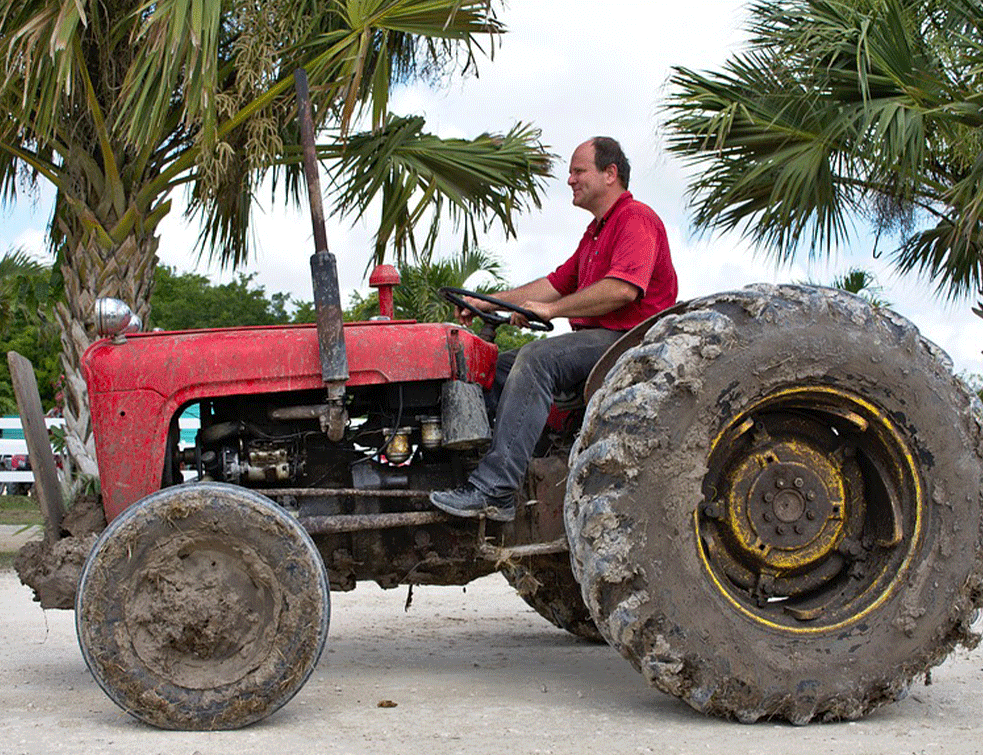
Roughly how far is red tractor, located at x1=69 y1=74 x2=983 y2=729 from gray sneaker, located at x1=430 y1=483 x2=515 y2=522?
0.42 feet

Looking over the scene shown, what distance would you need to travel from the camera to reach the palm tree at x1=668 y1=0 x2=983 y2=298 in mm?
10344

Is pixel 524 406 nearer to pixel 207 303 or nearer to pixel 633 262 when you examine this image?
pixel 633 262

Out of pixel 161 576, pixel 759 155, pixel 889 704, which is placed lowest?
pixel 889 704

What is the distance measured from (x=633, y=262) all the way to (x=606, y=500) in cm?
118

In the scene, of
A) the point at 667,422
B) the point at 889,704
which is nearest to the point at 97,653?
the point at 667,422

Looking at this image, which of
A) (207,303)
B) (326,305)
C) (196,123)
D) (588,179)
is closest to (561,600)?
(588,179)

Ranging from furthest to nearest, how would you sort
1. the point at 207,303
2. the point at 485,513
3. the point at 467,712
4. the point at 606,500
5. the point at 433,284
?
the point at 207,303 < the point at 433,284 < the point at 485,513 < the point at 467,712 < the point at 606,500

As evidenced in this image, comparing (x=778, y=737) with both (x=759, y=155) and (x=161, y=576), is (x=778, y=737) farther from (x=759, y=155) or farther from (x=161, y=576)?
(x=759, y=155)

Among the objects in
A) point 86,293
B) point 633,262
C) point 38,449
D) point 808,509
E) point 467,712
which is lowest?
point 467,712

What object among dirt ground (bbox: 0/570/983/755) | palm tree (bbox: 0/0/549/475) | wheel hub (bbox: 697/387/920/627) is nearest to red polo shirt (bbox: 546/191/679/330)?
wheel hub (bbox: 697/387/920/627)

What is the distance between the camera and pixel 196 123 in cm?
936

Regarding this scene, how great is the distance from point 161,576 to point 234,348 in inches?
37.3

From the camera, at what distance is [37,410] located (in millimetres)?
5191

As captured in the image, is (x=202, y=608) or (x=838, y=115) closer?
(x=202, y=608)
